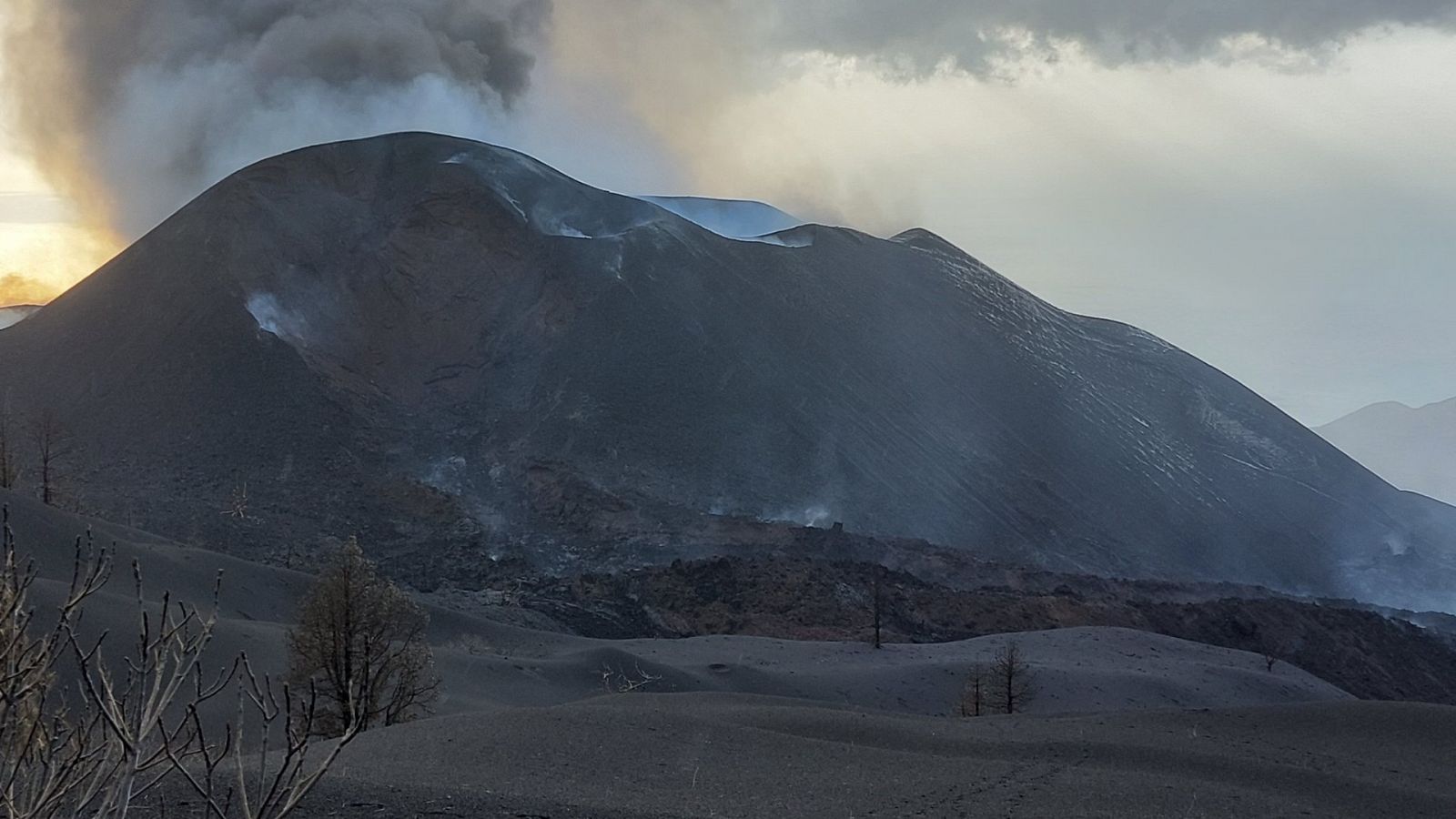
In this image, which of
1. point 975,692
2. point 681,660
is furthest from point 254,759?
point 681,660

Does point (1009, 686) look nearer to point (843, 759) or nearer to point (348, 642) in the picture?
point (843, 759)

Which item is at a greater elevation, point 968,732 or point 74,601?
point 74,601

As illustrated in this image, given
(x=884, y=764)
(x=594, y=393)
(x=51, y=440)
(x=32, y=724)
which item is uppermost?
(x=594, y=393)

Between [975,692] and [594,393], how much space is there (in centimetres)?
3042

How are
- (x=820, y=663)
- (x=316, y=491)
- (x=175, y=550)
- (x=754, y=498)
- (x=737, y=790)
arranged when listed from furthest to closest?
(x=754, y=498), (x=316, y=491), (x=820, y=663), (x=175, y=550), (x=737, y=790)

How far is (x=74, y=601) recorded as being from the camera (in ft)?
13.4

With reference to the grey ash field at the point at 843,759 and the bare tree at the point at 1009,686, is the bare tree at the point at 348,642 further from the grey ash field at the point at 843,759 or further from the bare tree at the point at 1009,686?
the bare tree at the point at 1009,686

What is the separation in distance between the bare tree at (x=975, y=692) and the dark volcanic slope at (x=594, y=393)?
20977 mm

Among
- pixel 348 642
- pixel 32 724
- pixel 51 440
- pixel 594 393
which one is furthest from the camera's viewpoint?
pixel 594 393

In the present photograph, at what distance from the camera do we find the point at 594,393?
55.7 metres

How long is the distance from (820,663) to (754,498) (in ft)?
65.4

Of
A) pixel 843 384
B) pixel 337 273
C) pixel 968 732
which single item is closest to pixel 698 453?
pixel 843 384

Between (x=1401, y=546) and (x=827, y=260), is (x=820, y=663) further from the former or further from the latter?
(x=1401, y=546)

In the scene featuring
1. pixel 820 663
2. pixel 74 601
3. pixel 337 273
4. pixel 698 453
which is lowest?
pixel 820 663
